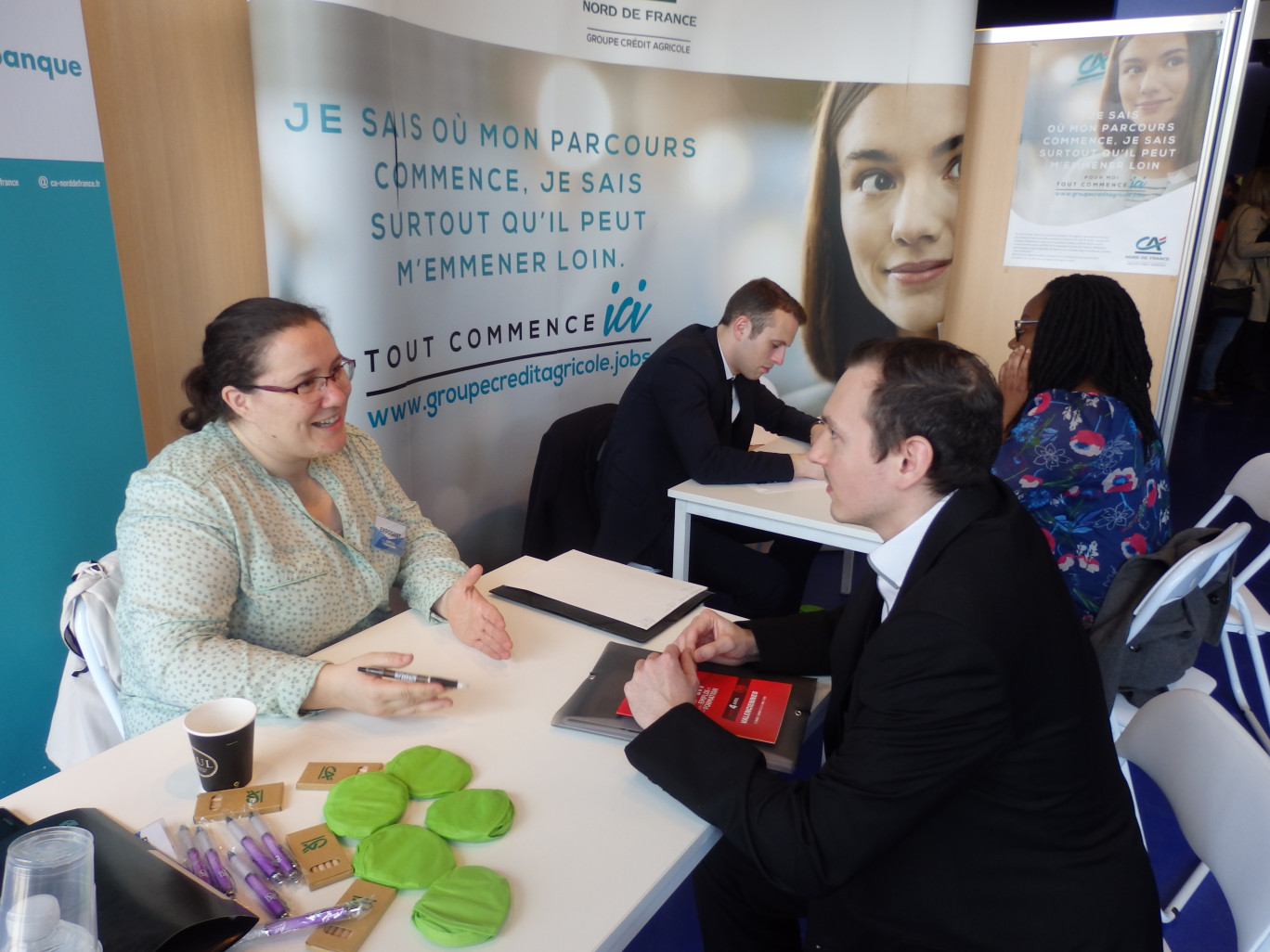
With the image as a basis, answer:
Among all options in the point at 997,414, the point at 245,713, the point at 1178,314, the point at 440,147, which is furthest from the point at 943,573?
the point at 1178,314

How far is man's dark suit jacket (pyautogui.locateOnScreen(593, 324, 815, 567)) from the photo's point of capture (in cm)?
277

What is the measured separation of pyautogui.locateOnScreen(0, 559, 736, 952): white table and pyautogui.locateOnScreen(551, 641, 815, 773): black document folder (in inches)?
0.8

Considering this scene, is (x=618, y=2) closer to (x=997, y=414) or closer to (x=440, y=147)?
(x=440, y=147)

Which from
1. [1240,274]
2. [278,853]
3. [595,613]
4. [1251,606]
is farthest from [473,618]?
[1240,274]

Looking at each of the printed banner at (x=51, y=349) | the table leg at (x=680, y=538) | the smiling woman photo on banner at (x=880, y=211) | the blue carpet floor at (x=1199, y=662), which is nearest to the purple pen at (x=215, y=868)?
the blue carpet floor at (x=1199, y=662)

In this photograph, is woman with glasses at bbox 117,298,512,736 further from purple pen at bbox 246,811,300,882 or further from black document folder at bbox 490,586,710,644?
purple pen at bbox 246,811,300,882

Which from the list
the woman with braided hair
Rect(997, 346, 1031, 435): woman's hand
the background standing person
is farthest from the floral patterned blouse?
the background standing person

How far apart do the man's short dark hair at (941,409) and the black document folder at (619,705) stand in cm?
42

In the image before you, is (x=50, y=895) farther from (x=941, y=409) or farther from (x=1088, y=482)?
(x=1088, y=482)

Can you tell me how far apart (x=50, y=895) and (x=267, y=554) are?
0.78m

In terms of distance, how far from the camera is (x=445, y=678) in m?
1.39

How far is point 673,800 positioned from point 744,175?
10.7ft

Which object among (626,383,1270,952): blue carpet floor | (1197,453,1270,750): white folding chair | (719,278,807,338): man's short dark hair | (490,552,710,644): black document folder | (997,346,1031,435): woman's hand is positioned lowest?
(626,383,1270,952): blue carpet floor

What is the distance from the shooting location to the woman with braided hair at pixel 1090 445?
7.25 ft
